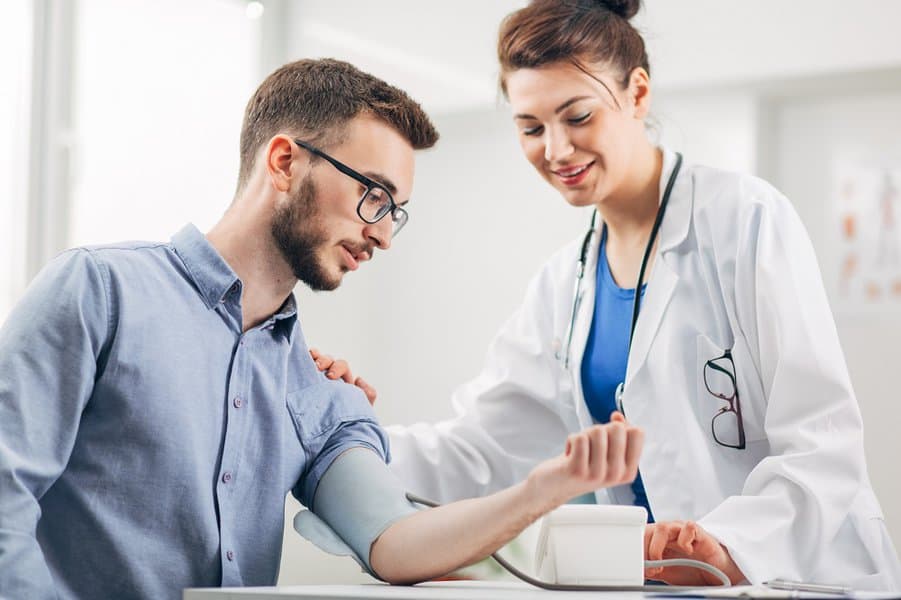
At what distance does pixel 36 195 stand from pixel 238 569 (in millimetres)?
1923

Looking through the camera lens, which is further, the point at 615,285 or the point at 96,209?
the point at 96,209

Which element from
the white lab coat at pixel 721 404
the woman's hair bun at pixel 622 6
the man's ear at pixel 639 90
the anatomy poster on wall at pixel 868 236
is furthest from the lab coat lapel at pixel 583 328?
the anatomy poster on wall at pixel 868 236

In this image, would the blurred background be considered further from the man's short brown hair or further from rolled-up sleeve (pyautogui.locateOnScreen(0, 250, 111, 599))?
rolled-up sleeve (pyautogui.locateOnScreen(0, 250, 111, 599))

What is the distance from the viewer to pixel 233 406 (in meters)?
1.37

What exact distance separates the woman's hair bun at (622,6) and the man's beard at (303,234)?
2.68 ft

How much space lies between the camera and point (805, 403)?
166 cm

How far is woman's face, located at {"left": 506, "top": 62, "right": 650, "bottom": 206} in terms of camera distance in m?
1.88

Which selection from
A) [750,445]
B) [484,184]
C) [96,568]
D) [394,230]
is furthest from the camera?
[484,184]

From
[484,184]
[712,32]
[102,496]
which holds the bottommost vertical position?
[102,496]

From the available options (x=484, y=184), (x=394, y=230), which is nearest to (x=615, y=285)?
(x=394, y=230)

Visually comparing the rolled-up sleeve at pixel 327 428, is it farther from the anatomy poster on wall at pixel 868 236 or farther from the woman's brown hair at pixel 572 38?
the anatomy poster on wall at pixel 868 236

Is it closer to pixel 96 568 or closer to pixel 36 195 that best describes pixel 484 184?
pixel 36 195

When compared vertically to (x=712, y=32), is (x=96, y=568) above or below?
below

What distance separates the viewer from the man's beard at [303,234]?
1.44m
